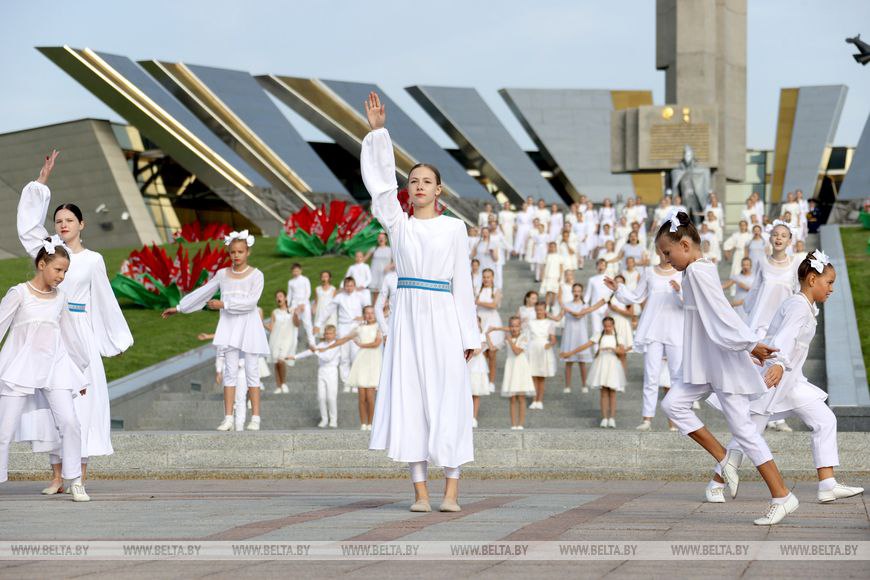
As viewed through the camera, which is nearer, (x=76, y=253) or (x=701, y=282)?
(x=701, y=282)

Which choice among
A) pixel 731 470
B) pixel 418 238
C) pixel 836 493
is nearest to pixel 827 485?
pixel 836 493

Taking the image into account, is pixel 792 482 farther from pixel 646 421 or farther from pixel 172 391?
pixel 172 391

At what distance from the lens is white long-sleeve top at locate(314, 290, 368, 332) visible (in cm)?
1632

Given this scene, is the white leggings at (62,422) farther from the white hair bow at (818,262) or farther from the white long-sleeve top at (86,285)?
the white hair bow at (818,262)

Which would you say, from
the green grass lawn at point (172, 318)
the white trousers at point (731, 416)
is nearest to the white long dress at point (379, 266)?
the green grass lawn at point (172, 318)

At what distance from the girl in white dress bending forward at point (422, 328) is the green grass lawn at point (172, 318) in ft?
25.1

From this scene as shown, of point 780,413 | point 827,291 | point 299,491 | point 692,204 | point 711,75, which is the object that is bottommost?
point 299,491

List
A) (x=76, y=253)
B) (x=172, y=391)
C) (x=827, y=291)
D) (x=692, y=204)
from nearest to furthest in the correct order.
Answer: (x=827, y=291), (x=76, y=253), (x=172, y=391), (x=692, y=204)

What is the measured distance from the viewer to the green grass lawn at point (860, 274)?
667 inches

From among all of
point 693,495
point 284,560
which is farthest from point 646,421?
point 284,560

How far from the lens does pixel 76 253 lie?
30.3 feet

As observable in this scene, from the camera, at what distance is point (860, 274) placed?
71.2ft

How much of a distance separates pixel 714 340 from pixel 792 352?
88cm

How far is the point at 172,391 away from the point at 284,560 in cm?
1198
